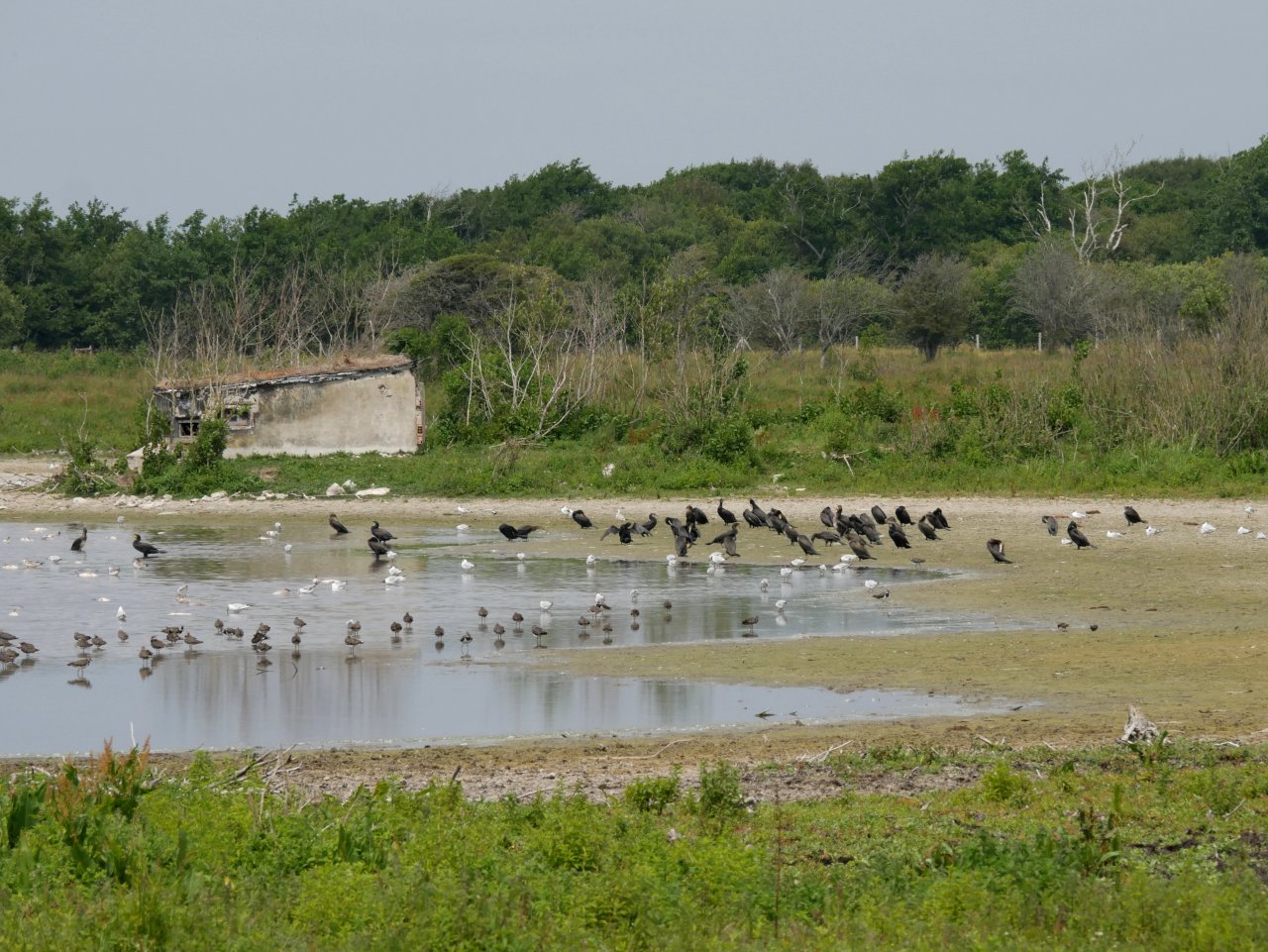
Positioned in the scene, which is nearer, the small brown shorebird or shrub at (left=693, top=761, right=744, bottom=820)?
shrub at (left=693, top=761, right=744, bottom=820)

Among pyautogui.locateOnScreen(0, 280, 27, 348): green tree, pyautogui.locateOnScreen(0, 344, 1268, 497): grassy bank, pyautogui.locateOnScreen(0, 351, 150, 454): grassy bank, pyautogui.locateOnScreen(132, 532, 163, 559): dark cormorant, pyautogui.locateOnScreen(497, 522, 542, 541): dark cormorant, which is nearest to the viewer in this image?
pyautogui.locateOnScreen(132, 532, 163, 559): dark cormorant

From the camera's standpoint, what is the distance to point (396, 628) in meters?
16.0

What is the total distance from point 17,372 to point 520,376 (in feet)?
71.8

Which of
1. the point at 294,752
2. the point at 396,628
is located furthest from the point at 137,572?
the point at 294,752

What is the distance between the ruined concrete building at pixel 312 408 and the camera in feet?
110

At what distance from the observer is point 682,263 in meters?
61.2

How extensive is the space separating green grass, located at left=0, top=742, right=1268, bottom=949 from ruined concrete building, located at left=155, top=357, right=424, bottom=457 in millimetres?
25508

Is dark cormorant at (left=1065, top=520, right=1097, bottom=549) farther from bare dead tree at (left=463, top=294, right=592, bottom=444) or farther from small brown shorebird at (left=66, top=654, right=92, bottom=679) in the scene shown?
small brown shorebird at (left=66, top=654, right=92, bottom=679)

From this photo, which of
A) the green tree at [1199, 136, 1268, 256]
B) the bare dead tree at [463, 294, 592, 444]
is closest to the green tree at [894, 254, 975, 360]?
the bare dead tree at [463, 294, 592, 444]

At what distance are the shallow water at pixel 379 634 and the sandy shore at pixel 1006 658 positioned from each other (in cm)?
63

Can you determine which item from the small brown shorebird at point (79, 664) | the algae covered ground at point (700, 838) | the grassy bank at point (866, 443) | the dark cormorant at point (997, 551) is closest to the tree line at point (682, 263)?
the grassy bank at point (866, 443)

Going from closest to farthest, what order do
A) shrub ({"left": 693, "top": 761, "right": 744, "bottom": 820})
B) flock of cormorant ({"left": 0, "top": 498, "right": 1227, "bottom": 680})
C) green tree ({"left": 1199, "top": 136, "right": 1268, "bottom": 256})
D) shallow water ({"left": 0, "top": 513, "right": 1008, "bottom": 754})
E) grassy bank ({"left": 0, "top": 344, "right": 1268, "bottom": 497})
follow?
1. shrub ({"left": 693, "top": 761, "right": 744, "bottom": 820})
2. shallow water ({"left": 0, "top": 513, "right": 1008, "bottom": 754})
3. flock of cormorant ({"left": 0, "top": 498, "right": 1227, "bottom": 680})
4. grassy bank ({"left": 0, "top": 344, "right": 1268, "bottom": 497})
5. green tree ({"left": 1199, "top": 136, "right": 1268, "bottom": 256})

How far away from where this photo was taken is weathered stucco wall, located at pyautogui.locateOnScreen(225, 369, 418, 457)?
1330 inches

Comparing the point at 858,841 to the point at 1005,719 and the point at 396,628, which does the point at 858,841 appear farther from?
the point at 396,628
